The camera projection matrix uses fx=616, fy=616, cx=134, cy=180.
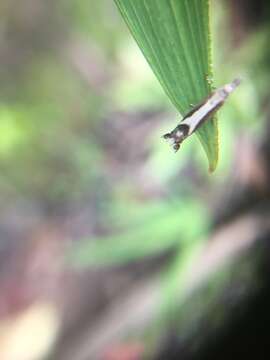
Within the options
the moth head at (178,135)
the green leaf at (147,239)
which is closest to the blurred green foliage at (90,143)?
the green leaf at (147,239)

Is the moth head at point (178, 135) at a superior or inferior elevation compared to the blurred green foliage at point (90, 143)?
inferior

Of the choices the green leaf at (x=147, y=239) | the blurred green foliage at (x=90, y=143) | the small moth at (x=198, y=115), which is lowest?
the small moth at (x=198, y=115)

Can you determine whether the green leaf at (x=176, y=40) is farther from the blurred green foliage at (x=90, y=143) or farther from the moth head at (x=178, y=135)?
the blurred green foliage at (x=90, y=143)

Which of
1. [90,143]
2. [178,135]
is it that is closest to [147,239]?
[90,143]

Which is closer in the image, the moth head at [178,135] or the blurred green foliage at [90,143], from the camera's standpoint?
the moth head at [178,135]

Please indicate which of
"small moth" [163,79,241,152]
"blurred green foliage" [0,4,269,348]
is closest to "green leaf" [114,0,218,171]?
"small moth" [163,79,241,152]

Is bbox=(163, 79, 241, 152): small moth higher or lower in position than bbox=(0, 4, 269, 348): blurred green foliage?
lower

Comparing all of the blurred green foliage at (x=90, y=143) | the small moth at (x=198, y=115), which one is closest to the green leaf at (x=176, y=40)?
the small moth at (x=198, y=115)

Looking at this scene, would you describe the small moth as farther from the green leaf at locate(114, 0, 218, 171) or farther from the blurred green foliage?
the blurred green foliage
